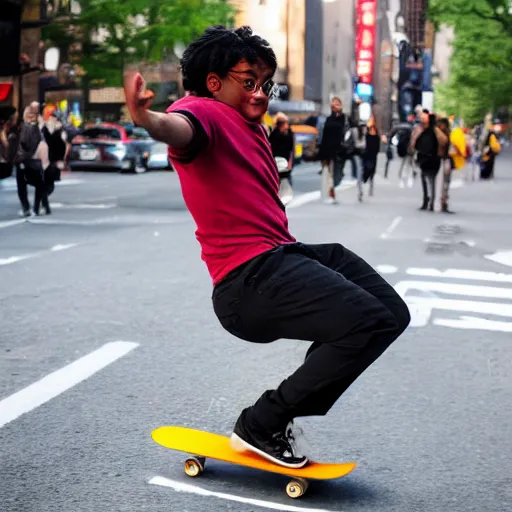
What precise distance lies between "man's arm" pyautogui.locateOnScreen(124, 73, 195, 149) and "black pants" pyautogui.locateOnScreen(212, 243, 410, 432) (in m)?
0.64

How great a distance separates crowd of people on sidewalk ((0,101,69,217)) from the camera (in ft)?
56.9

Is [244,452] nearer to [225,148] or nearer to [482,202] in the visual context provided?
[225,148]

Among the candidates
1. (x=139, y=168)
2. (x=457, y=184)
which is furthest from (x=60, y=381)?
(x=139, y=168)

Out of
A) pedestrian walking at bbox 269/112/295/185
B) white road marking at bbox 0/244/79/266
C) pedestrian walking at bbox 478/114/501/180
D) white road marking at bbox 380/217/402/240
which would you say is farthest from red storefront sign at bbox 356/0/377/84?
white road marking at bbox 0/244/79/266

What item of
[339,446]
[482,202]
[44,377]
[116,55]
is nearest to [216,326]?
[44,377]

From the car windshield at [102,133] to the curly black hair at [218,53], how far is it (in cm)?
3149

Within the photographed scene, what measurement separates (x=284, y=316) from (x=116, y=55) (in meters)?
45.5

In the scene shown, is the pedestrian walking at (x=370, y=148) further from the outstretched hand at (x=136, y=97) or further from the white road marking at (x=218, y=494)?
the outstretched hand at (x=136, y=97)

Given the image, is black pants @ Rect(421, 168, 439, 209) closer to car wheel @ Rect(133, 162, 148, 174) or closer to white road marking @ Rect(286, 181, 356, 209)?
white road marking @ Rect(286, 181, 356, 209)

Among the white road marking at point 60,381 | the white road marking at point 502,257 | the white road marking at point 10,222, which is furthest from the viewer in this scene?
the white road marking at point 10,222

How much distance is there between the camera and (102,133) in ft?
116

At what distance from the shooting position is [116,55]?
48281 millimetres

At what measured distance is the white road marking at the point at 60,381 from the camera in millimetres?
5508

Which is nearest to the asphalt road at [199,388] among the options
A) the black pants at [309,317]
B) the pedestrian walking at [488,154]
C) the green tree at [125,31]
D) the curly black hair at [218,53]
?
the black pants at [309,317]
